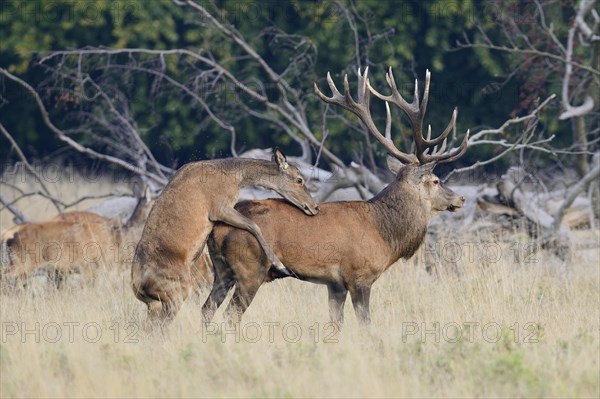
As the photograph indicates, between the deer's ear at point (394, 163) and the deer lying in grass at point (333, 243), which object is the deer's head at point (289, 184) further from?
the deer's ear at point (394, 163)

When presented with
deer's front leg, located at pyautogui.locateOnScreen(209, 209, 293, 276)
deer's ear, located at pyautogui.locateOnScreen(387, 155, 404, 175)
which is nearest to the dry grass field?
deer's front leg, located at pyautogui.locateOnScreen(209, 209, 293, 276)

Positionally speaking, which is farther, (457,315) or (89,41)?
(89,41)

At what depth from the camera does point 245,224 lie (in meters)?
7.64

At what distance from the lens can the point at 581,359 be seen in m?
6.44

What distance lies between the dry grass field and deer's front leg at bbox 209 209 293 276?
45 centimetres

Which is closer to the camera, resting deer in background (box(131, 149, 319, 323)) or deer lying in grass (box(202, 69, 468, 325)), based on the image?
resting deer in background (box(131, 149, 319, 323))

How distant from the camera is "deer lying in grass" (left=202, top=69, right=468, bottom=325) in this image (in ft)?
25.5

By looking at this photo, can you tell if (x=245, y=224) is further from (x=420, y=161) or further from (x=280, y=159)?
(x=420, y=161)

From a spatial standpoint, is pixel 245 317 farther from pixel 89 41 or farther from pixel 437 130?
pixel 89 41

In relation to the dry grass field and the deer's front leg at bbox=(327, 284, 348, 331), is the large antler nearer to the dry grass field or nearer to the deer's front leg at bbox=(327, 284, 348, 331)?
the dry grass field

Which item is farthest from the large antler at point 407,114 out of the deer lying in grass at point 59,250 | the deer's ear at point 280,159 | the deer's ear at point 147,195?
the deer's ear at point 147,195

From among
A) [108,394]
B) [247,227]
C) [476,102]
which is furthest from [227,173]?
[476,102]

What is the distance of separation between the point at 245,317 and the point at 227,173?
1068 millimetres

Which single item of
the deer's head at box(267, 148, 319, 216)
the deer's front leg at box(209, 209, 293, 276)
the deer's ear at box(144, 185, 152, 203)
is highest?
the deer's ear at box(144, 185, 152, 203)
